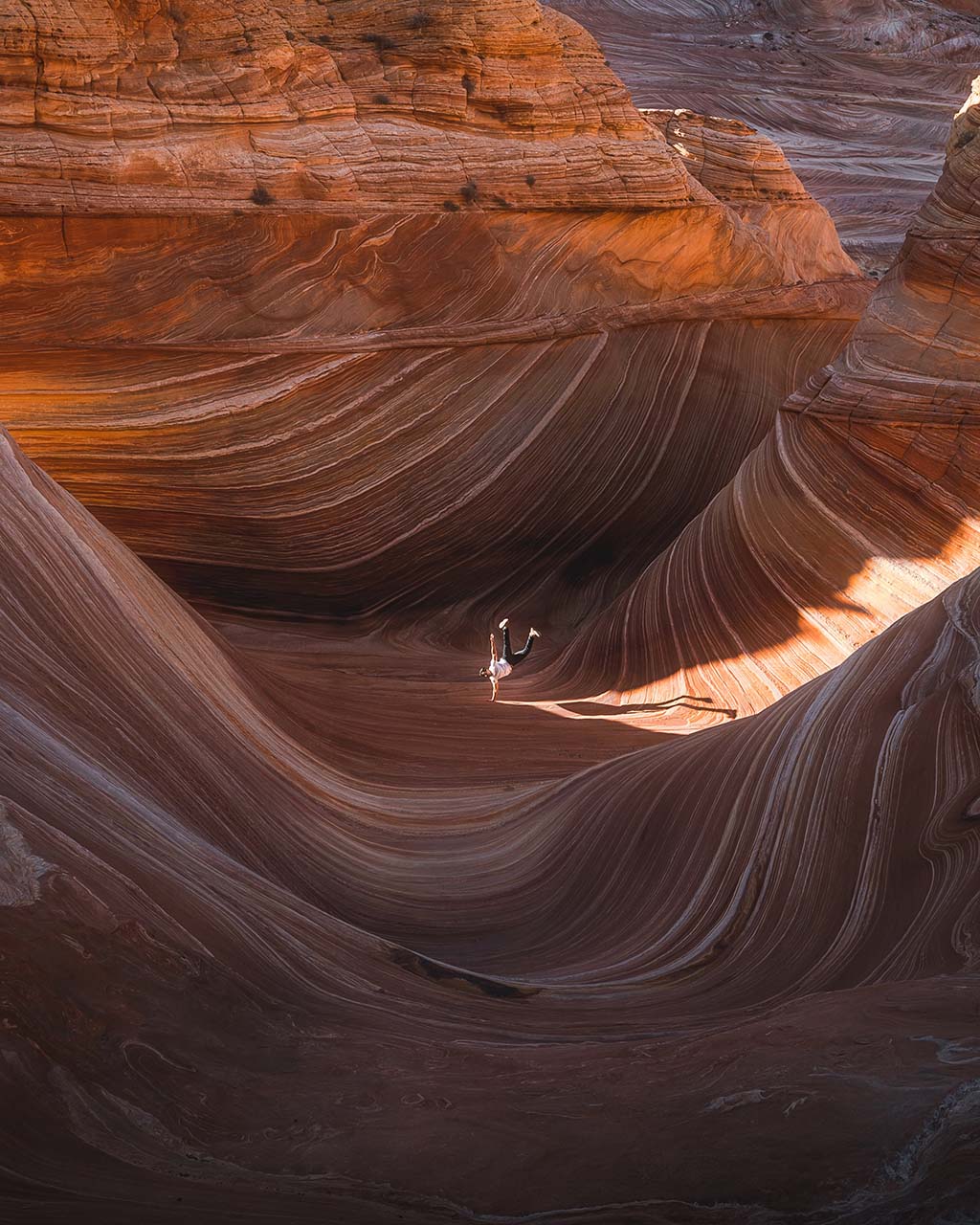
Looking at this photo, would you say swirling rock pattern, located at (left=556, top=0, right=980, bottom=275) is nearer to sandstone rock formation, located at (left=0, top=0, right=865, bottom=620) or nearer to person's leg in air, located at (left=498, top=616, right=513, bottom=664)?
sandstone rock formation, located at (left=0, top=0, right=865, bottom=620)

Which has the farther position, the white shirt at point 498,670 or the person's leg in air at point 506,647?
the person's leg in air at point 506,647

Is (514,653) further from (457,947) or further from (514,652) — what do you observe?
(457,947)

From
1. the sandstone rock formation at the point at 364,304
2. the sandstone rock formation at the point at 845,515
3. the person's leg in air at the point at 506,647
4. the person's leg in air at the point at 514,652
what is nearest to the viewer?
the sandstone rock formation at the point at 845,515

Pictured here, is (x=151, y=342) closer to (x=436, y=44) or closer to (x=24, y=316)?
(x=24, y=316)

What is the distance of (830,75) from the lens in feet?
67.7

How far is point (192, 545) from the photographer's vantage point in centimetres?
977

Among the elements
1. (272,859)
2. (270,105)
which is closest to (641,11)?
(270,105)

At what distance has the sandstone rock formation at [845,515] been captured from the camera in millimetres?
7879

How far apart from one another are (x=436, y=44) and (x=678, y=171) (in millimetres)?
2387

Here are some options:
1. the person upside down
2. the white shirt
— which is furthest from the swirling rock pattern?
the white shirt

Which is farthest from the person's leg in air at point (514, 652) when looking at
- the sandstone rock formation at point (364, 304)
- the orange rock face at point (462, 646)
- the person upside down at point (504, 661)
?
the sandstone rock formation at point (364, 304)

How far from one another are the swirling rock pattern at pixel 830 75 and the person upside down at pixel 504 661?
36.0 ft

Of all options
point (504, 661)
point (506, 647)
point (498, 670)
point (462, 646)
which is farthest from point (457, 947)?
point (462, 646)

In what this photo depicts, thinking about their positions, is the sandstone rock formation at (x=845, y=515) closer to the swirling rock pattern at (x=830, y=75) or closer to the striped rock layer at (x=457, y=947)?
the striped rock layer at (x=457, y=947)
